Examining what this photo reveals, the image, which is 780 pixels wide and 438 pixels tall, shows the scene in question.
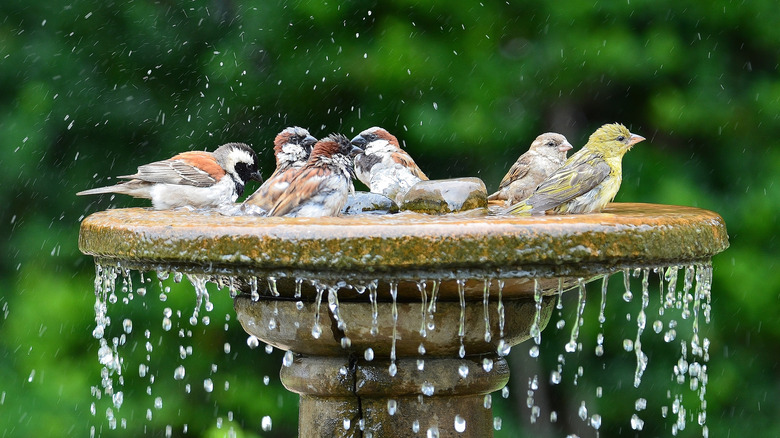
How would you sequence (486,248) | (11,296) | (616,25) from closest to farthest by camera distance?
(486,248) < (616,25) < (11,296)

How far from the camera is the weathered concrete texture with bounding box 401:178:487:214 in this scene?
3578 millimetres

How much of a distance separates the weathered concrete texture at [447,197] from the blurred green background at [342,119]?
209cm

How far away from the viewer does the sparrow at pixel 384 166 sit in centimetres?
460

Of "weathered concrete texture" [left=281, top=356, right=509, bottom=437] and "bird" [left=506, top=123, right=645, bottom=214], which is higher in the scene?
"bird" [left=506, top=123, right=645, bottom=214]

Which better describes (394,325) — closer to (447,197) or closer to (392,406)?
(392,406)

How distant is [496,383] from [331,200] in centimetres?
84

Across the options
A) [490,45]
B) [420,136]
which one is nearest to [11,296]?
[420,136]

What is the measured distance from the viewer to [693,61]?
5680mm

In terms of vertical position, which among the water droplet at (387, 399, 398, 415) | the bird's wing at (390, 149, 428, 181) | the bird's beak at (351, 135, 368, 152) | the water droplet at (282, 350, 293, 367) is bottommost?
the water droplet at (387, 399, 398, 415)

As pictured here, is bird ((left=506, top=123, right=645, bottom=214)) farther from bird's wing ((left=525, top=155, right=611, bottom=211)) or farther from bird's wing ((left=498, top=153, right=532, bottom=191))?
bird's wing ((left=498, top=153, right=532, bottom=191))

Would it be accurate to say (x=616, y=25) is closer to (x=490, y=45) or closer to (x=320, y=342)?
(x=490, y=45)

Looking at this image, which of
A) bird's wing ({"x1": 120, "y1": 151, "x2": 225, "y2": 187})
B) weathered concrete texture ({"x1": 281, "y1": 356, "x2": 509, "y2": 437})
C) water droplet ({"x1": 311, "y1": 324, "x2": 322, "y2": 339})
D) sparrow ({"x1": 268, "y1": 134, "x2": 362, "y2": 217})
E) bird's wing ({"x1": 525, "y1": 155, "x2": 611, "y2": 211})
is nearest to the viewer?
water droplet ({"x1": 311, "y1": 324, "x2": 322, "y2": 339})

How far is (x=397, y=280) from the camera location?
8.96 feet

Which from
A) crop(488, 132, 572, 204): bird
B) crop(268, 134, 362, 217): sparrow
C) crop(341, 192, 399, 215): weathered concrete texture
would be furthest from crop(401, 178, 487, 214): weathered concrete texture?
crop(488, 132, 572, 204): bird
